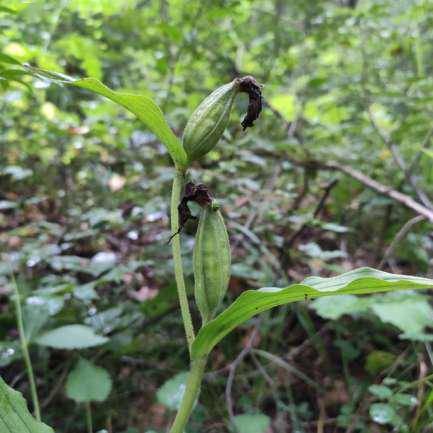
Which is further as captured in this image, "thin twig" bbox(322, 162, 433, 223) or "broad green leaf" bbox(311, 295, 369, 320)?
"thin twig" bbox(322, 162, 433, 223)

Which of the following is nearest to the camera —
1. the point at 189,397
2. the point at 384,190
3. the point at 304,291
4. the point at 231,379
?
the point at 304,291

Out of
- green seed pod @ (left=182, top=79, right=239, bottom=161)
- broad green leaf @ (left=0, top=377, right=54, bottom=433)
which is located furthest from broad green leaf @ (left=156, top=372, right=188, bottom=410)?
green seed pod @ (left=182, top=79, right=239, bottom=161)

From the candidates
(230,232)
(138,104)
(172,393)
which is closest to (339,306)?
(172,393)

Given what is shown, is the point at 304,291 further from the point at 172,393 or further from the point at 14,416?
the point at 172,393

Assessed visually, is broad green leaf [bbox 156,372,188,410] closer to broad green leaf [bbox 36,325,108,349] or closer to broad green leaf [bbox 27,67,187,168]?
broad green leaf [bbox 36,325,108,349]

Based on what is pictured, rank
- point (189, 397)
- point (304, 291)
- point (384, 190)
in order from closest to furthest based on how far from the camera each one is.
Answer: point (304, 291)
point (189, 397)
point (384, 190)

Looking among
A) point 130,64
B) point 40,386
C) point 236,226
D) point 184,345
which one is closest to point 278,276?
point 236,226
